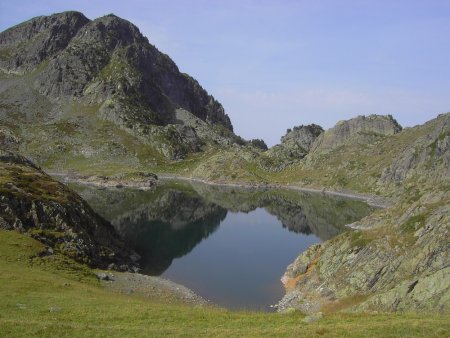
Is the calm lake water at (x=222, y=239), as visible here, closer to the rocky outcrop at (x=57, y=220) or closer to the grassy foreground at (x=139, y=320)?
the rocky outcrop at (x=57, y=220)

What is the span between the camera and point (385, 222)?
82812 mm

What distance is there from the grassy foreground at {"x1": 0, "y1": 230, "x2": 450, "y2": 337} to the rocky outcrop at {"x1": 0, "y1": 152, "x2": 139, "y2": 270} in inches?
873

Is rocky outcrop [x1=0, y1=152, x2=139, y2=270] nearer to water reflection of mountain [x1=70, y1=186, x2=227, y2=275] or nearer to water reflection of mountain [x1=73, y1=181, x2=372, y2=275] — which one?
water reflection of mountain [x1=73, y1=181, x2=372, y2=275]

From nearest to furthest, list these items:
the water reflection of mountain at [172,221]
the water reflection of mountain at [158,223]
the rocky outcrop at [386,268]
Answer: the rocky outcrop at [386,268] < the water reflection of mountain at [158,223] < the water reflection of mountain at [172,221]

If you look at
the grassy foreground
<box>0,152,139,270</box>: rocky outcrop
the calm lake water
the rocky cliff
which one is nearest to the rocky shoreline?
the calm lake water

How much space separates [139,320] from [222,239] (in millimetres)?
101533

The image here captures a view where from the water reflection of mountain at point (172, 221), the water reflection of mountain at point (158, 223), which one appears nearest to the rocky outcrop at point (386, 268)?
the water reflection of mountain at point (158, 223)

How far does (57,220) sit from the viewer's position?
82.8m

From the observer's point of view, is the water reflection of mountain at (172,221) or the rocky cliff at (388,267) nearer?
the rocky cliff at (388,267)

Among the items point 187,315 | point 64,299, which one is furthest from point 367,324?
point 64,299

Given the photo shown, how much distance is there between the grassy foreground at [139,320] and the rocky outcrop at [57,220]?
22.2m

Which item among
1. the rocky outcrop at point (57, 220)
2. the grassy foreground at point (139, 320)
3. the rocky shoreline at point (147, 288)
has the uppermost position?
the rocky outcrop at point (57, 220)

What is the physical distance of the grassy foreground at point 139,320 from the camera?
3112 centimetres

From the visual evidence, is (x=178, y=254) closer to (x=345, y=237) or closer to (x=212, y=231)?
(x=212, y=231)
